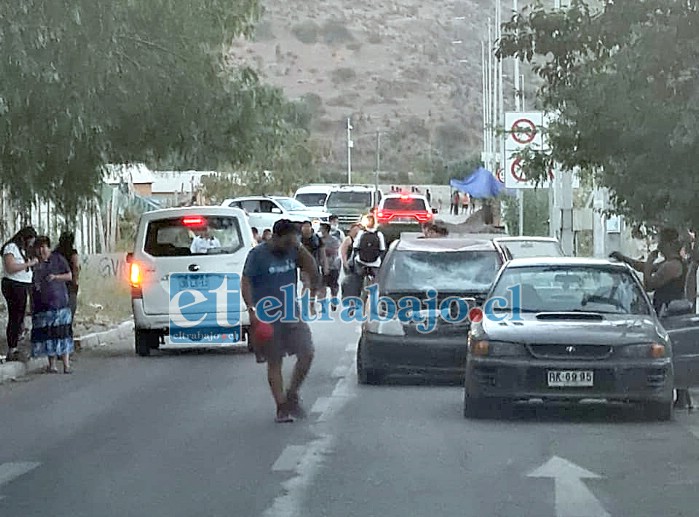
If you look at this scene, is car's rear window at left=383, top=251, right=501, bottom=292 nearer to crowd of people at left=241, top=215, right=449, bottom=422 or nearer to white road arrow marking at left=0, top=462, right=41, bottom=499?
crowd of people at left=241, top=215, right=449, bottom=422

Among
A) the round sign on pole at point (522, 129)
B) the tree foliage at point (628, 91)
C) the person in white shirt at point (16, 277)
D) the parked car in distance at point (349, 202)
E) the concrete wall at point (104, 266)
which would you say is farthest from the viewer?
the parked car in distance at point (349, 202)

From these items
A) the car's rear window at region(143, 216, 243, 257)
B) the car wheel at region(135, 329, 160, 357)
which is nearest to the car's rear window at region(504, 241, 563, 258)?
the car's rear window at region(143, 216, 243, 257)

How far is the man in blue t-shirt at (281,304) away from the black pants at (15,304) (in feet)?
19.7

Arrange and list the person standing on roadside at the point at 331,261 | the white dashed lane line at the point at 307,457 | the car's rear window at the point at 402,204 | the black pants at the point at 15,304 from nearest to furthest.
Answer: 1. the white dashed lane line at the point at 307,457
2. the black pants at the point at 15,304
3. the person standing on roadside at the point at 331,261
4. the car's rear window at the point at 402,204

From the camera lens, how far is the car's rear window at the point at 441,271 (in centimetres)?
1745

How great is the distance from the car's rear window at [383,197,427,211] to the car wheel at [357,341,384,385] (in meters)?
33.5

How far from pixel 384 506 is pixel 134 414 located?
5.64 metres

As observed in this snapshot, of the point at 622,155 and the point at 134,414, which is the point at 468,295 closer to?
the point at 622,155

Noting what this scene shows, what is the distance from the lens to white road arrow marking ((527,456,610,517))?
30.5 feet

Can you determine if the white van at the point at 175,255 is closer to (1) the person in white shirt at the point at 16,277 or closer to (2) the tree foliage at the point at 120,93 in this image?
(2) the tree foliage at the point at 120,93

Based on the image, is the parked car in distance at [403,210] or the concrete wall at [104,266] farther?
the parked car in distance at [403,210]

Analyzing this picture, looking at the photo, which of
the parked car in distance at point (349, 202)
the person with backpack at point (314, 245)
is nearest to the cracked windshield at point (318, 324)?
the person with backpack at point (314, 245)

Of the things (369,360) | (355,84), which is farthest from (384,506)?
(355,84)

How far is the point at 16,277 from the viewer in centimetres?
→ 1872
